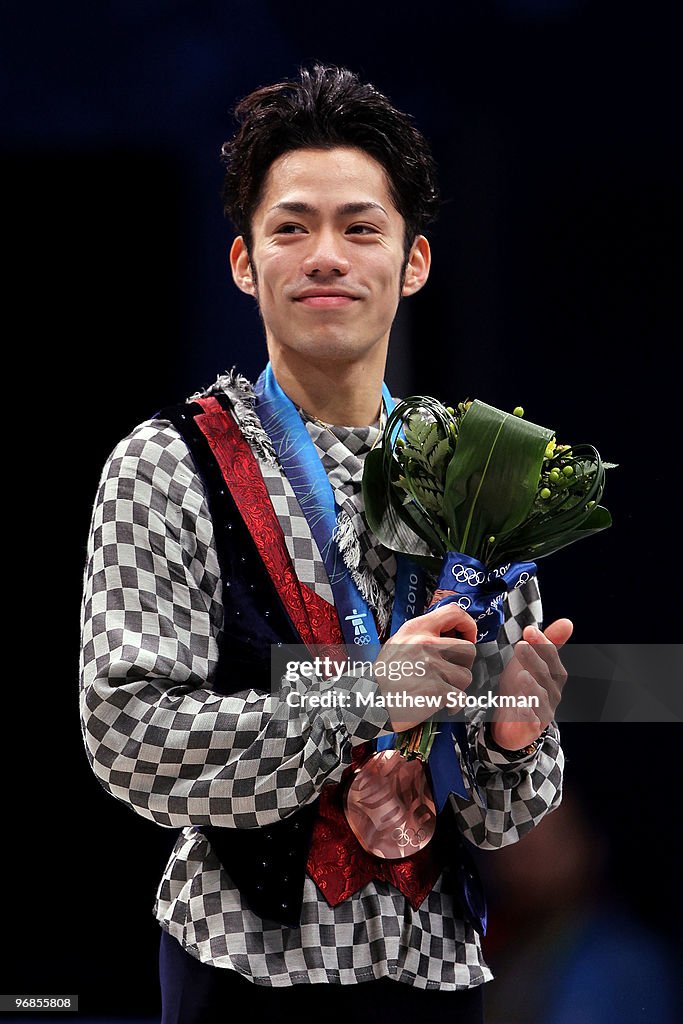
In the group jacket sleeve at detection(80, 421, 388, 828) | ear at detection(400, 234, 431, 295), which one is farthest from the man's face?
jacket sleeve at detection(80, 421, 388, 828)

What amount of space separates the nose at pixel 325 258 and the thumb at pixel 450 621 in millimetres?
502

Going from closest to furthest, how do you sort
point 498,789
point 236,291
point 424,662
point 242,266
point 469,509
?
point 424,662
point 469,509
point 498,789
point 242,266
point 236,291

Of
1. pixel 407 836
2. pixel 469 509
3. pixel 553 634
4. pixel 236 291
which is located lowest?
pixel 407 836

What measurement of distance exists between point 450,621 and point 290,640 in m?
0.22

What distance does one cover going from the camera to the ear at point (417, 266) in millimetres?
1865

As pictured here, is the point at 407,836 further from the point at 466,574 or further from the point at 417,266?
the point at 417,266

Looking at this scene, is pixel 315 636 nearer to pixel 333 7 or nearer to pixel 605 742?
pixel 605 742

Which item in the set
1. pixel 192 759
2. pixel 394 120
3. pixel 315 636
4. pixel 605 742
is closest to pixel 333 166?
pixel 394 120

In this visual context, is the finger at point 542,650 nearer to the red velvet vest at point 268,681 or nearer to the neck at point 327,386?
the red velvet vest at point 268,681

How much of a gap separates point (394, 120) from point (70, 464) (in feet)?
3.00

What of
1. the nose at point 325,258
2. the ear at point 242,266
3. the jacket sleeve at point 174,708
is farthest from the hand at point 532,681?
the ear at point 242,266

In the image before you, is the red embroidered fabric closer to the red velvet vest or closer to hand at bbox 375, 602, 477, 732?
the red velvet vest

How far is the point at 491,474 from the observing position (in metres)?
1.48

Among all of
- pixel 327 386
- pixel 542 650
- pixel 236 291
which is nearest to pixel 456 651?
pixel 542 650
